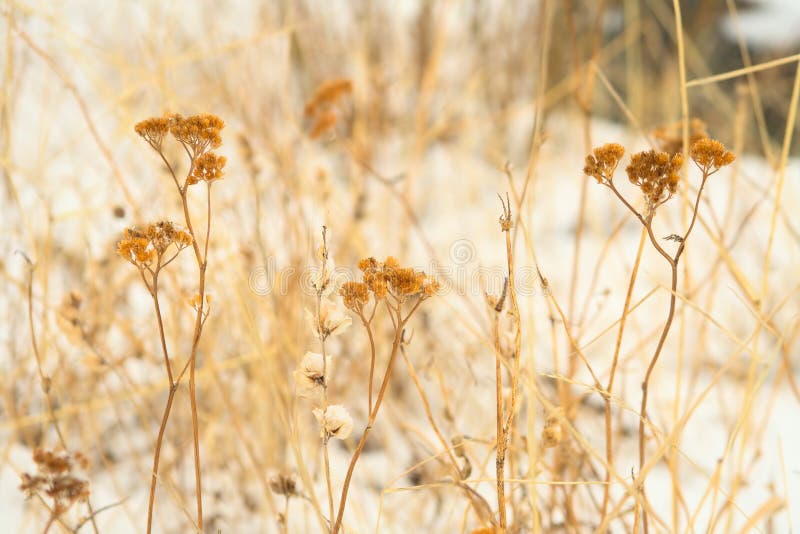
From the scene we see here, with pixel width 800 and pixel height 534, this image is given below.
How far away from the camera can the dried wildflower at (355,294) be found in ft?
1.20

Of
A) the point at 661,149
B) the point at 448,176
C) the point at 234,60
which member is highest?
the point at 448,176

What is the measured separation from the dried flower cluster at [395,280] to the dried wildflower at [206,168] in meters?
0.10

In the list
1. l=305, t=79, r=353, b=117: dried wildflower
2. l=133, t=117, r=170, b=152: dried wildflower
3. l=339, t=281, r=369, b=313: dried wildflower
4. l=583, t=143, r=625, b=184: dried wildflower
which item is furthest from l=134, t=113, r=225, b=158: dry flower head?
l=305, t=79, r=353, b=117: dried wildflower

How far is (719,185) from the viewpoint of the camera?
1.96 meters

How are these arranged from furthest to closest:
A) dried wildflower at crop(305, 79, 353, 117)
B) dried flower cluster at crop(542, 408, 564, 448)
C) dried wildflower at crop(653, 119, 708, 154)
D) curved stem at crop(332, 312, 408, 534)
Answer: dried wildflower at crop(305, 79, 353, 117) < dried wildflower at crop(653, 119, 708, 154) < dried flower cluster at crop(542, 408, 564, 448) < curved stem at crop(332, 312, 408, 534)

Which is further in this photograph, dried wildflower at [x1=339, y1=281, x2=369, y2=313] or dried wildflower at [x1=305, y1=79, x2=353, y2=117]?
dried wildflower at [x1=305, y1=79, x2=353, y2=117]

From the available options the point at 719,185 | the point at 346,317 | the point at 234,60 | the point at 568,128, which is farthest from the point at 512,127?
the point at 346,317

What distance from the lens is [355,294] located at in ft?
1.20

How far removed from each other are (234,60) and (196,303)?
104 cm

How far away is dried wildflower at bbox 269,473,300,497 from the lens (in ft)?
1.53

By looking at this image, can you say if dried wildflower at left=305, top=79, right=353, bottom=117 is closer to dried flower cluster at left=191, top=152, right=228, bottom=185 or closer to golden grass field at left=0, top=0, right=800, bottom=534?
golden grass field at left=0, top=0, right=800, bottom=534

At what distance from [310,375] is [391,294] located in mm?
81

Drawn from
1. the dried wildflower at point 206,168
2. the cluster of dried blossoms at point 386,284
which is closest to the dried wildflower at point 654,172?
the cluster of dried blossoms at point 386,284

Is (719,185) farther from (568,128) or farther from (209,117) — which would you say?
(209,117)
